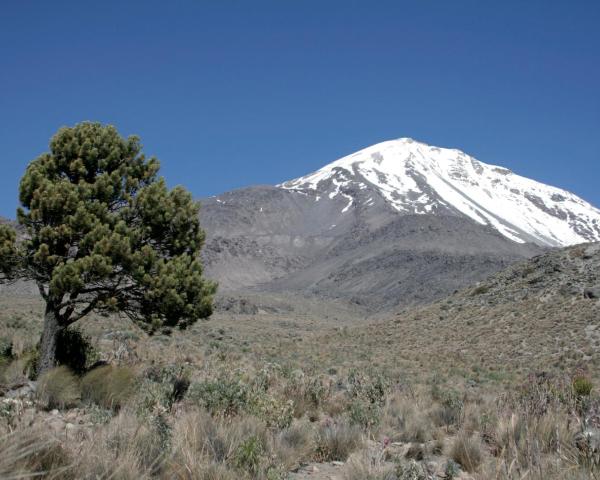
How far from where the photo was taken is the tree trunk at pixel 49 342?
11719mm

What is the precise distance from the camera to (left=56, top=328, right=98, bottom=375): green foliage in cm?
1259

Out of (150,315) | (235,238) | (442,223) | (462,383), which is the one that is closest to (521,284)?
(462,383)

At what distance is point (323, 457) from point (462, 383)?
15.4 meters

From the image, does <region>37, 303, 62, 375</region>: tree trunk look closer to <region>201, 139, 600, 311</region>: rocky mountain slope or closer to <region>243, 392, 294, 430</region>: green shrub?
<region>243, 392, 294, 430</region>: green shrub

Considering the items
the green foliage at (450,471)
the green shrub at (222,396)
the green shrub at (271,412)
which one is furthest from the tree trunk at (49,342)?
the green foliage at (450,471)

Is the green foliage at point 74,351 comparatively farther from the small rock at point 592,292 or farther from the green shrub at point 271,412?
the small rock at point 592,292

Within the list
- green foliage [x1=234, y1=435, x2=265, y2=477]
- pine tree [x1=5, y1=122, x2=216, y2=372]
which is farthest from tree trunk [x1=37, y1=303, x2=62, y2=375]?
green foliage [x1=234, y1=435, x2=265, y2=477]

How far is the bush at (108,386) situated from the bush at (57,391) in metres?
0.20

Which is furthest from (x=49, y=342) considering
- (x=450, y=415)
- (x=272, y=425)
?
(x=450, y=415)

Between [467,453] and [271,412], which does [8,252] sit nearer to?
[271,412]

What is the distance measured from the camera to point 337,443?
283 inches

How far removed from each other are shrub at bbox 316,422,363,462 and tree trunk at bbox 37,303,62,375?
7.03m

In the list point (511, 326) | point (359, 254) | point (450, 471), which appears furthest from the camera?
point (359, 254)

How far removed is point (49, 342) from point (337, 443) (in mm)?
7504
